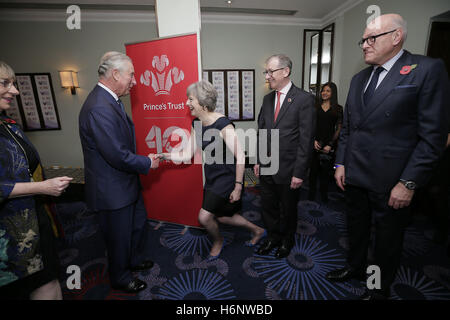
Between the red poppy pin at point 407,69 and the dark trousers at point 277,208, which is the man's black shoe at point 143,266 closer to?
the dark trousers at point 277,208

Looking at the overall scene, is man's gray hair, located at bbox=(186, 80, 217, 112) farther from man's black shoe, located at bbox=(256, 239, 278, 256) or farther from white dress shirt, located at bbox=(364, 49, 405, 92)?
man's black shoe, located at bbox=(256, 239, 278, 256)

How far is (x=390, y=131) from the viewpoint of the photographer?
1.29m

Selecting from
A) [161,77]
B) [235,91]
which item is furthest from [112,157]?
[235,91]

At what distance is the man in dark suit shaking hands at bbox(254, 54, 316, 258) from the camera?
1750 millimetres

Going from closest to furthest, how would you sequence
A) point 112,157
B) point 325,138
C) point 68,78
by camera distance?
point 112,157 < point 325,138 < point 68,78

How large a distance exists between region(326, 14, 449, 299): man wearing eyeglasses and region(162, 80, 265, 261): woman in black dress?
85 centimetres

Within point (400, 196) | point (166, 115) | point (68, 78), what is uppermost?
point (68, 78)

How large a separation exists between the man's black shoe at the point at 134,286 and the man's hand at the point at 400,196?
1.91 m

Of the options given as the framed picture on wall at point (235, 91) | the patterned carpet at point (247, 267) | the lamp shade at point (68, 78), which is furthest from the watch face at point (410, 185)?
the lamp shade at point (68, 78)

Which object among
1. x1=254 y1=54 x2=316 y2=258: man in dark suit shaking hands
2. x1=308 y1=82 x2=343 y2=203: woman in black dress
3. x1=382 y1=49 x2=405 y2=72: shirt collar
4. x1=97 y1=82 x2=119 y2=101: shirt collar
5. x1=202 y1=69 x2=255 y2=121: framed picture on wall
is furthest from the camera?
x1=202 y1=69 x2=255 y2=121: framed picture on wall

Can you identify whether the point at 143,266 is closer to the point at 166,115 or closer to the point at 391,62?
the point at 166,115

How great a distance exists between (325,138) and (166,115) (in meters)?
2.17

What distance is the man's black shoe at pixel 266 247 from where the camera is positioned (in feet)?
6.91

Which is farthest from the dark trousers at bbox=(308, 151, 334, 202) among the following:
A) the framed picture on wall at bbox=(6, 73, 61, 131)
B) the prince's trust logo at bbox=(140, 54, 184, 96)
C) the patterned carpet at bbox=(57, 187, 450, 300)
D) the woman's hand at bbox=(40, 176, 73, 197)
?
the framed picture on wall at bbox=(6, 73, 61, 131)
